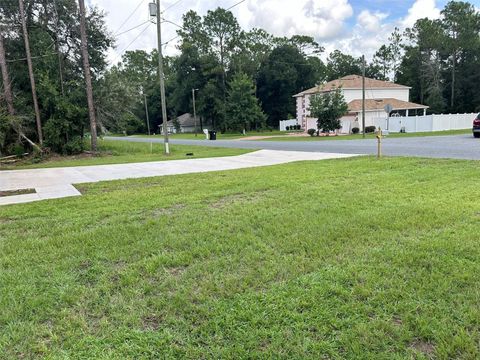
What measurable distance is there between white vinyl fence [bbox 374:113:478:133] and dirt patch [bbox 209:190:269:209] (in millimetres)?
31693

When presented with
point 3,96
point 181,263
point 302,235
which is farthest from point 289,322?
→ point 3,96

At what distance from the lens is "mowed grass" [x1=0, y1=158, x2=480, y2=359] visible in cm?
241

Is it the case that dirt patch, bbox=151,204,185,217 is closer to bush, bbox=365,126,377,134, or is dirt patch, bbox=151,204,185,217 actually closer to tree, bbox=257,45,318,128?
bush, bbox=365,126,377,134

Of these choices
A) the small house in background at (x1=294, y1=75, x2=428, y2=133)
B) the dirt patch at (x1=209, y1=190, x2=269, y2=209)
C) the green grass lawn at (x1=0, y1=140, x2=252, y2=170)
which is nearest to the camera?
the dirt patch at (x1=209, y1=190, x2=269, y2=209)

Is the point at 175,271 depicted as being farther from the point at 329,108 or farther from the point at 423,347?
the point at 329,108

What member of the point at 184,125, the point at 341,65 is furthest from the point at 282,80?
the point at 184,125

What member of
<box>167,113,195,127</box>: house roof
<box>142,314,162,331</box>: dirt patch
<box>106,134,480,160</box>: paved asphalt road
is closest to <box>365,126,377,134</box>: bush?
<box>106,134,480,160</box>: paved asphalt road

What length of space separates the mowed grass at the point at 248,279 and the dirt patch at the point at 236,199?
0.08 metres

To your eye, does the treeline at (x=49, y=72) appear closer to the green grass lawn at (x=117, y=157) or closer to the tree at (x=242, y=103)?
the green grass lawn at (x=117, y=157)

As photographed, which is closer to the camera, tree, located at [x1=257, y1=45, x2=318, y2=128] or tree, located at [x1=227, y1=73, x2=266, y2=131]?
tree, located at [x1=227, y1=73, x2=266, y2=131]

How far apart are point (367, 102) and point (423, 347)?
4091 cm

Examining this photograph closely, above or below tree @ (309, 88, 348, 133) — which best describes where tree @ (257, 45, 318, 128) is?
above

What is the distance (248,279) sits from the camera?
3270 millimetres

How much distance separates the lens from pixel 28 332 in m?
2.58
